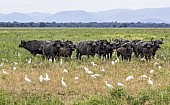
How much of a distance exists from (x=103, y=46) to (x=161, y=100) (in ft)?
43.9

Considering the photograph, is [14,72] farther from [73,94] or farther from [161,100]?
[161,100]

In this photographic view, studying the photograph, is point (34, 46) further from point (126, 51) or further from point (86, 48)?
point (126, 51)

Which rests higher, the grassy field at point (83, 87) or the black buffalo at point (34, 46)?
the grassy field at point (83, 87)

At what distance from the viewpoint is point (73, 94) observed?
40.8 feet

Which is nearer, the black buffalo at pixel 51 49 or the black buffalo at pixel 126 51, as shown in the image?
the black buffalo at pixel 126 51

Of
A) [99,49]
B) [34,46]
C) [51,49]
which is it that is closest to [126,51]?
[99,49]

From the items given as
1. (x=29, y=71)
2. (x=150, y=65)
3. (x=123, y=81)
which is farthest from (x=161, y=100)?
(x=150, y=65)

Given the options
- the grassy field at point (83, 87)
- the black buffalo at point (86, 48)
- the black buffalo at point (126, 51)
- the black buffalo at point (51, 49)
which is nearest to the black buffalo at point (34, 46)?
the black buffalo at point (51, 49)

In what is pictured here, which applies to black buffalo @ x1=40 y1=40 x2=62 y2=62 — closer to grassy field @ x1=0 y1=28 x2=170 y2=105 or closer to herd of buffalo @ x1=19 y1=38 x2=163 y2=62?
herd of buffalo @ x1=19 y1=38 x2=163 y2=62

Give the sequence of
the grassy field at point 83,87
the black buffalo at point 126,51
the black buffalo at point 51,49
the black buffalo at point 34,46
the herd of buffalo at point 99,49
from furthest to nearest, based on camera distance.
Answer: the black buffalo at point 34,46 < the black buffalo at point 51,49 < the herd of buffalo at point 99,49 < the black buffalo at point 126,51 < the grassy field at point 83,87

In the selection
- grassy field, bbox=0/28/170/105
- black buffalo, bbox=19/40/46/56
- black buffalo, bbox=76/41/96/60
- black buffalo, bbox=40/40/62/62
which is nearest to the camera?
grassy field, bbox=0/28/170/105

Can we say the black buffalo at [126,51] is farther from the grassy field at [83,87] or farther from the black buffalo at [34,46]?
the black buffalo at [34,46]

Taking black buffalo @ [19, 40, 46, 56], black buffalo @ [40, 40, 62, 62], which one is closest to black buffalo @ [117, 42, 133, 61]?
black buffalo @ [40, 40, 62, 62]

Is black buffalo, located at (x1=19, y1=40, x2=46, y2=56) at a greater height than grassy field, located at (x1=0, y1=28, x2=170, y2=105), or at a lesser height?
lesser
